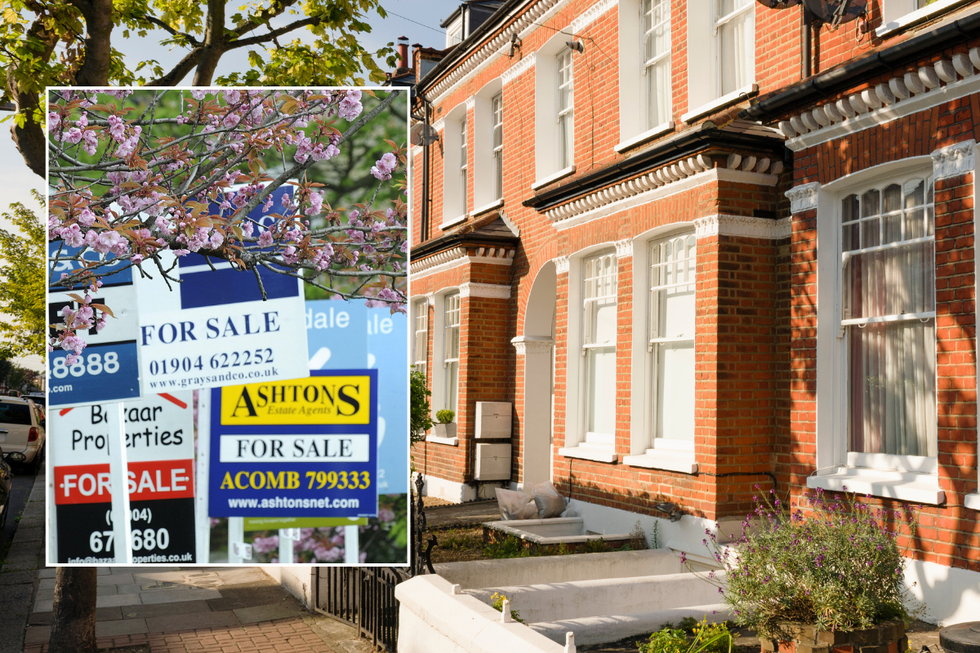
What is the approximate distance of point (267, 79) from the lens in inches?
347

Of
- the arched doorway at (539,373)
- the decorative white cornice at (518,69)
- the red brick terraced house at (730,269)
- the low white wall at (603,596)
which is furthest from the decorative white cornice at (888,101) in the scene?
the decorative white cornice at (518,69)

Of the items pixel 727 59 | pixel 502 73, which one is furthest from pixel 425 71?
pixel 727 59

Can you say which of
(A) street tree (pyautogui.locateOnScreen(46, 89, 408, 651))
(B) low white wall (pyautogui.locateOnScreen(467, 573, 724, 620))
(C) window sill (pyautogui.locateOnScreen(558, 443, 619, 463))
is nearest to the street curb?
(B) low white wall (pyautogui.locateOnScreen(467, 573, 724, 620))

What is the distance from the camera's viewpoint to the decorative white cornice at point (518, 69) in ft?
44.0

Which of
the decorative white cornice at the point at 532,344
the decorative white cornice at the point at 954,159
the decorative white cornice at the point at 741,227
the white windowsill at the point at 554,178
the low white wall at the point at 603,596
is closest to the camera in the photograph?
the decorative white cornice at the point at 954,159

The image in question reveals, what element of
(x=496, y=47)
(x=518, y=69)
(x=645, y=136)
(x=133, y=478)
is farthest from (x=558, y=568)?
(x=496, y=47)

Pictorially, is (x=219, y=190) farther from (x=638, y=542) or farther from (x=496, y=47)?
(x=496, y=47)

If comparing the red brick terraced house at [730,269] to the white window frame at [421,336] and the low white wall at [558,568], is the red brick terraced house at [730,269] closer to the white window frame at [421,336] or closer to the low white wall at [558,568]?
the low white wall at [558,568]

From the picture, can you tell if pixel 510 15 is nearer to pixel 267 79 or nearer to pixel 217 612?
pixel 267 79

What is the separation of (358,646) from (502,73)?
989cm

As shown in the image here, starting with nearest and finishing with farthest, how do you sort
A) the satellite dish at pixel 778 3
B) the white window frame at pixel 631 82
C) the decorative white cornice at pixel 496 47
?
the satellite dish at pixel 778 3, the white window frame at pixel 631 82, the decorative white cornice at pixel 496 47

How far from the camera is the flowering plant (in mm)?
5164

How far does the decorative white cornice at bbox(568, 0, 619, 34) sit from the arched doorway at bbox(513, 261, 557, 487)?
11.0 feet

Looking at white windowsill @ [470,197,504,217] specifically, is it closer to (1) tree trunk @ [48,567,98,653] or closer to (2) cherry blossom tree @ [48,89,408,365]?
(1) tree trunk @ [48,567,98,653]
